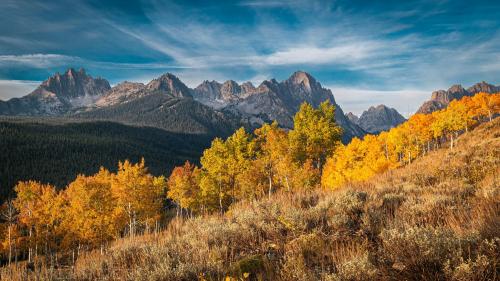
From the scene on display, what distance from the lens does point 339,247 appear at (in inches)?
199

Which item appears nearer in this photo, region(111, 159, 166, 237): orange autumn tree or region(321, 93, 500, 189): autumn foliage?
region(321, 93, 500, 189): autumn foliage

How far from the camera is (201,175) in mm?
44406

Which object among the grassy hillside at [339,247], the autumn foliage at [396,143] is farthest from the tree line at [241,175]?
the grassy hillside at [339,247]

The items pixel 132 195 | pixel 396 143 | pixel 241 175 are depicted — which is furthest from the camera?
pixel 396 143

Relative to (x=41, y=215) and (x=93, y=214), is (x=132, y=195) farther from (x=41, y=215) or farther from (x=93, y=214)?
(x=41, y=215)

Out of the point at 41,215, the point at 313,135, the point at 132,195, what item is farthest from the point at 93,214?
the point at 313,135

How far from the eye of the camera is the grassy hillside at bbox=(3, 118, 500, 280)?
355 centimetres

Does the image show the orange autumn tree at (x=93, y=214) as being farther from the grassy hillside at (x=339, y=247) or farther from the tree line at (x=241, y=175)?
the grassy hillside at (x=339, y=247)

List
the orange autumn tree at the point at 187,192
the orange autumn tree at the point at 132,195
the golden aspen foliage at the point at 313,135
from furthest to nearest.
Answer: the orange autumn tree at the point at 187,192
the orange autumn tree at the point at 132,195
the golden aspen foliage at the point at 313,135

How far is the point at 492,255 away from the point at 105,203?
38896 millimetres

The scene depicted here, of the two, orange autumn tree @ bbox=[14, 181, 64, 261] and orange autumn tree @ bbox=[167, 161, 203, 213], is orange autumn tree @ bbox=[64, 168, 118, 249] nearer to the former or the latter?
orange autumn tree @ bbox=[167, 161, 203, 213]

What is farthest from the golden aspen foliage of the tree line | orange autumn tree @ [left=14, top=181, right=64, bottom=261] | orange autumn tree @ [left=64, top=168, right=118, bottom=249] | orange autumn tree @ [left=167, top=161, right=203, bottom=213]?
orange autumn tree @ [left=14, top=181, right=64, bottom=261]

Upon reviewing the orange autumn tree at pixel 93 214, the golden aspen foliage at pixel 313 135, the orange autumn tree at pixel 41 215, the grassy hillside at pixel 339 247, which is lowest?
the orange autumn tree at pixel 41 215

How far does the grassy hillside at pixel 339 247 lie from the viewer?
11.6ft
